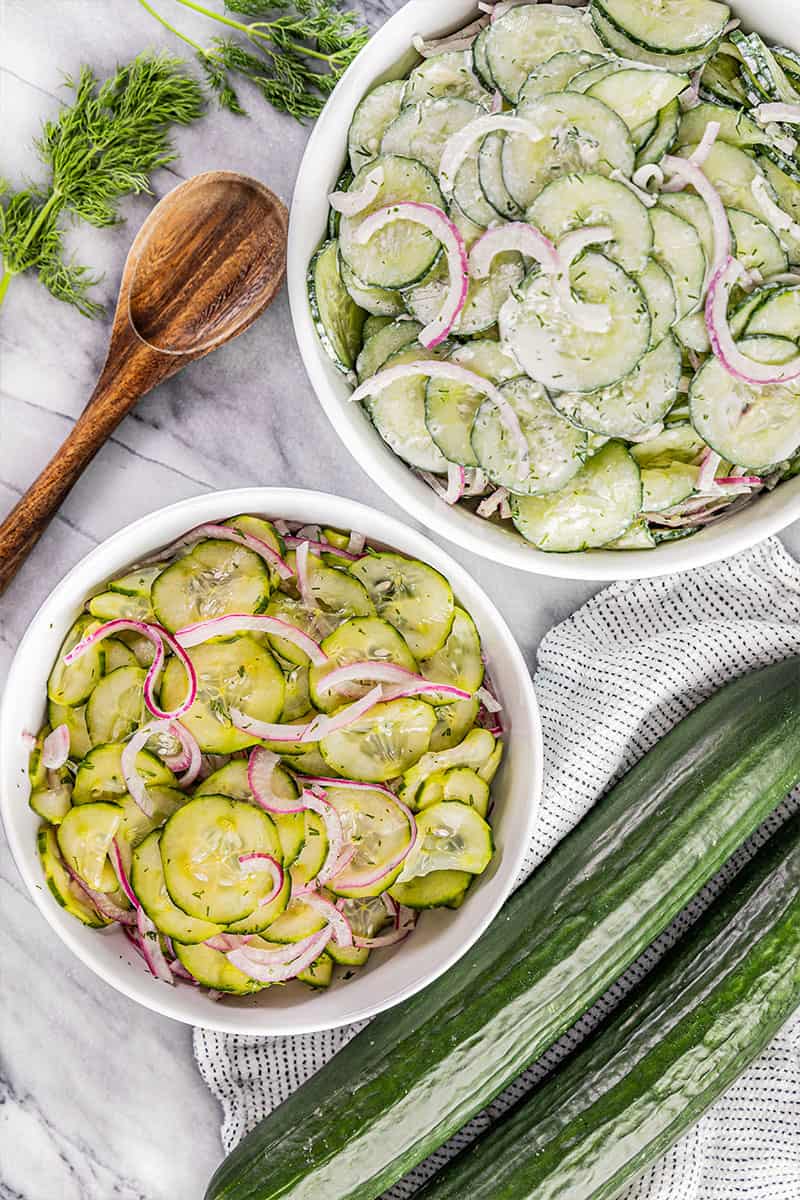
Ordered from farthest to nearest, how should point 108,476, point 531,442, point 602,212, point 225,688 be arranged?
point 108,476
point 225,688
point 531,442
point 602,212

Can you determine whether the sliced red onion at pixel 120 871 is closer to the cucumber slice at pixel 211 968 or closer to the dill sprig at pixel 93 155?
the cucumber slice at pixel 211 968

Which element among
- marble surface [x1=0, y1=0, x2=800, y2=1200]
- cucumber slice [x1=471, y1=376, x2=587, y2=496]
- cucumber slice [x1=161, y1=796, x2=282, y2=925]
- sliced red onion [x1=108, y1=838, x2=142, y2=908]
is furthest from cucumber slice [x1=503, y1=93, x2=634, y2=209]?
sliced red onion [x1=108, y1=838, x2=142, y2=908]

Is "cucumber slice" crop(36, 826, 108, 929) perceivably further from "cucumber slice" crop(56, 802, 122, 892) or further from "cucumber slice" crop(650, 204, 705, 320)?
"cucumber slice" crop(650, 204, 705, 320)

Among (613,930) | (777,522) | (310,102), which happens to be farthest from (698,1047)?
(310,102)

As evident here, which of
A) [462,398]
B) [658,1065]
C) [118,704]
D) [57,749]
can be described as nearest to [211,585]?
[118,704]

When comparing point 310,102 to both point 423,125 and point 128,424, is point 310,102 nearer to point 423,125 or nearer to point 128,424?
point 423,125

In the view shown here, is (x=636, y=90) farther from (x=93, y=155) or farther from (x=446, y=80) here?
(x=93, y=155)
